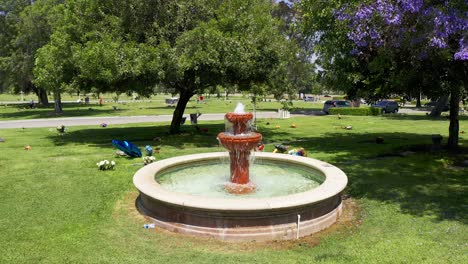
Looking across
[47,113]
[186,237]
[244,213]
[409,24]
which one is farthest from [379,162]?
[47,113]

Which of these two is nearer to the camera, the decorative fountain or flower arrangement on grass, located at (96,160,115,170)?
the decorative fountain

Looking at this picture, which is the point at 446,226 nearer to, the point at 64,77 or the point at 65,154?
the point at 65,154

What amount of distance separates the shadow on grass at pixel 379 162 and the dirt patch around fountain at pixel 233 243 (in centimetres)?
138

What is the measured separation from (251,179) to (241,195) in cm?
162

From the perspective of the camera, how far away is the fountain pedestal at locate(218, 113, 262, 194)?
30.4ft

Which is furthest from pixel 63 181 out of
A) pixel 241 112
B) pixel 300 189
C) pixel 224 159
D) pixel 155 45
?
pixel 155 45

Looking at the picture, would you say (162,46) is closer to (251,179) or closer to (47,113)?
(251,179)

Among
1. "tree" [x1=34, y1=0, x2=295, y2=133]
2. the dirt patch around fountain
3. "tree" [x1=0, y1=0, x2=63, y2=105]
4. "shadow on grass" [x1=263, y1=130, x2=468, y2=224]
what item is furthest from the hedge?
the dirt patch around fountain

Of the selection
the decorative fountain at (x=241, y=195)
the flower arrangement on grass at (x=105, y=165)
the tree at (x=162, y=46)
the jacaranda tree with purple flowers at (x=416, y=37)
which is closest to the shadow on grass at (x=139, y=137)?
the tree at (x=162, y=46)

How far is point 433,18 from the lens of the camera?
1006cm

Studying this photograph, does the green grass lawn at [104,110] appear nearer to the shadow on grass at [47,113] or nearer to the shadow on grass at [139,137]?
the shadow on grass at [47,113]

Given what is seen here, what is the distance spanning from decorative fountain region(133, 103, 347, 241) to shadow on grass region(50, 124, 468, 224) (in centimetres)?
175

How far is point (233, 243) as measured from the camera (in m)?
7.13

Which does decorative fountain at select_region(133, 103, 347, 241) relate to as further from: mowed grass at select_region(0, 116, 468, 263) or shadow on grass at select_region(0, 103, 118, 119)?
shadow on grass at select_region(0, 103, 118, 119)
